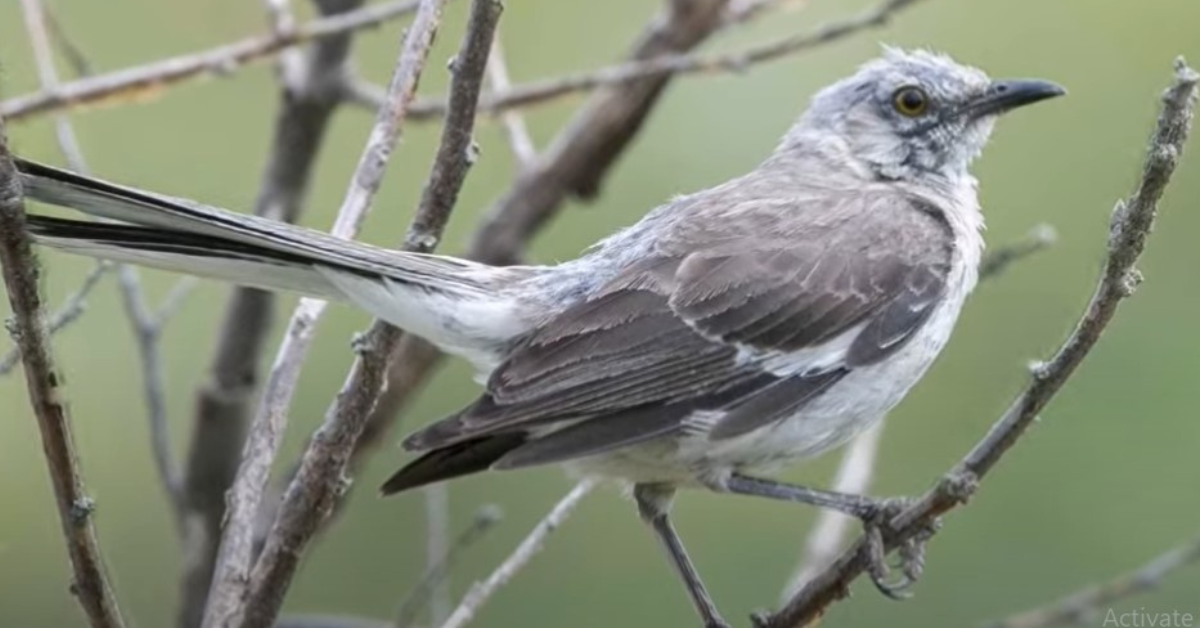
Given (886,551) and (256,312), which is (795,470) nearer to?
(256,312)

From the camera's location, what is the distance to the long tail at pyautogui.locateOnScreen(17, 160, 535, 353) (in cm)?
329

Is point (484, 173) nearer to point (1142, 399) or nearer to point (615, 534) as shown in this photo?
point (615, 534)

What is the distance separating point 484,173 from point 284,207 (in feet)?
8.06

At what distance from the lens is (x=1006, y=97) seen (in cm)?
507

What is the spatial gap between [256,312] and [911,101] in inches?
75.5

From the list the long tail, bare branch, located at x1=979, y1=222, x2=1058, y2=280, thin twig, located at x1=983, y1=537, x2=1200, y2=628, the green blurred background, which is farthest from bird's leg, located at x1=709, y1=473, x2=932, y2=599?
the green blurred background

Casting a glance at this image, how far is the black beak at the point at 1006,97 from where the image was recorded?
5.01 m

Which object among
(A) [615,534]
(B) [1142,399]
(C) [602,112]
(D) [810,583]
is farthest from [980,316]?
(D) [810,583]

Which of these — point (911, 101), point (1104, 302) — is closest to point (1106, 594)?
point (1104, 302)

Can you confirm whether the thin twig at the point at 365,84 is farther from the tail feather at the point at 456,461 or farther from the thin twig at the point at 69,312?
the tail feather at the point at 456,461

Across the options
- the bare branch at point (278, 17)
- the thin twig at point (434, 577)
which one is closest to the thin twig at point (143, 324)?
the bare branch at point (278, 17)

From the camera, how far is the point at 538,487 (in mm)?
6824

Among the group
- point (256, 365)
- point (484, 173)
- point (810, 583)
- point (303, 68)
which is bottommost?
point (810, 583)

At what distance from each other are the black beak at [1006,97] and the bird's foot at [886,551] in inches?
62.2
